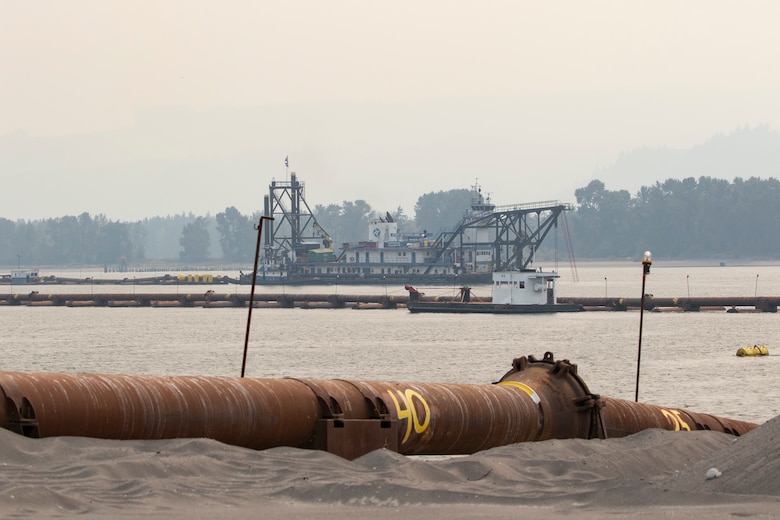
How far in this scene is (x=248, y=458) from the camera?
46.5 feet

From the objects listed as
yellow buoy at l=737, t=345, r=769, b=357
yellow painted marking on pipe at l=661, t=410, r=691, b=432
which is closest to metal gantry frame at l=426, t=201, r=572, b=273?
yellow buoy at l=737, t=345, r=769, b=357

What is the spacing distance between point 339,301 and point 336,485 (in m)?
97.4

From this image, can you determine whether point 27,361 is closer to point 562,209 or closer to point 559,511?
point 559,511

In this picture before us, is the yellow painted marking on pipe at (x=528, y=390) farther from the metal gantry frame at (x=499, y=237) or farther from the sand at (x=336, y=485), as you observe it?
the metal gantry frame at (x=499, y=237)

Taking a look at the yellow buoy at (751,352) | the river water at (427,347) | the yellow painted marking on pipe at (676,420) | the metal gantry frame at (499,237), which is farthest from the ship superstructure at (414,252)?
the yellow painted marking on pipe at (676,420)

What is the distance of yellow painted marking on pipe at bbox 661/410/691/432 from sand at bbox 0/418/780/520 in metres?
4.86

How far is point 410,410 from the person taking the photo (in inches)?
634

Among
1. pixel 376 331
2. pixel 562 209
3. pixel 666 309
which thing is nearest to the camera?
pixel 376 331

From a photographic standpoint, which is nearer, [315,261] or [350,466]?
[350,466]

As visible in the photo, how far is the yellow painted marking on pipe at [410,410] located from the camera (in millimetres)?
15961

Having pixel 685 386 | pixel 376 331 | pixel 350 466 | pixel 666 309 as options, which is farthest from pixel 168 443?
pixel 666 309

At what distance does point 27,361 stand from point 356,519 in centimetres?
4603

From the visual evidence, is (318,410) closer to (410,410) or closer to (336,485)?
(410,410)

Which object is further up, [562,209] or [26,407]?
[562,209]
